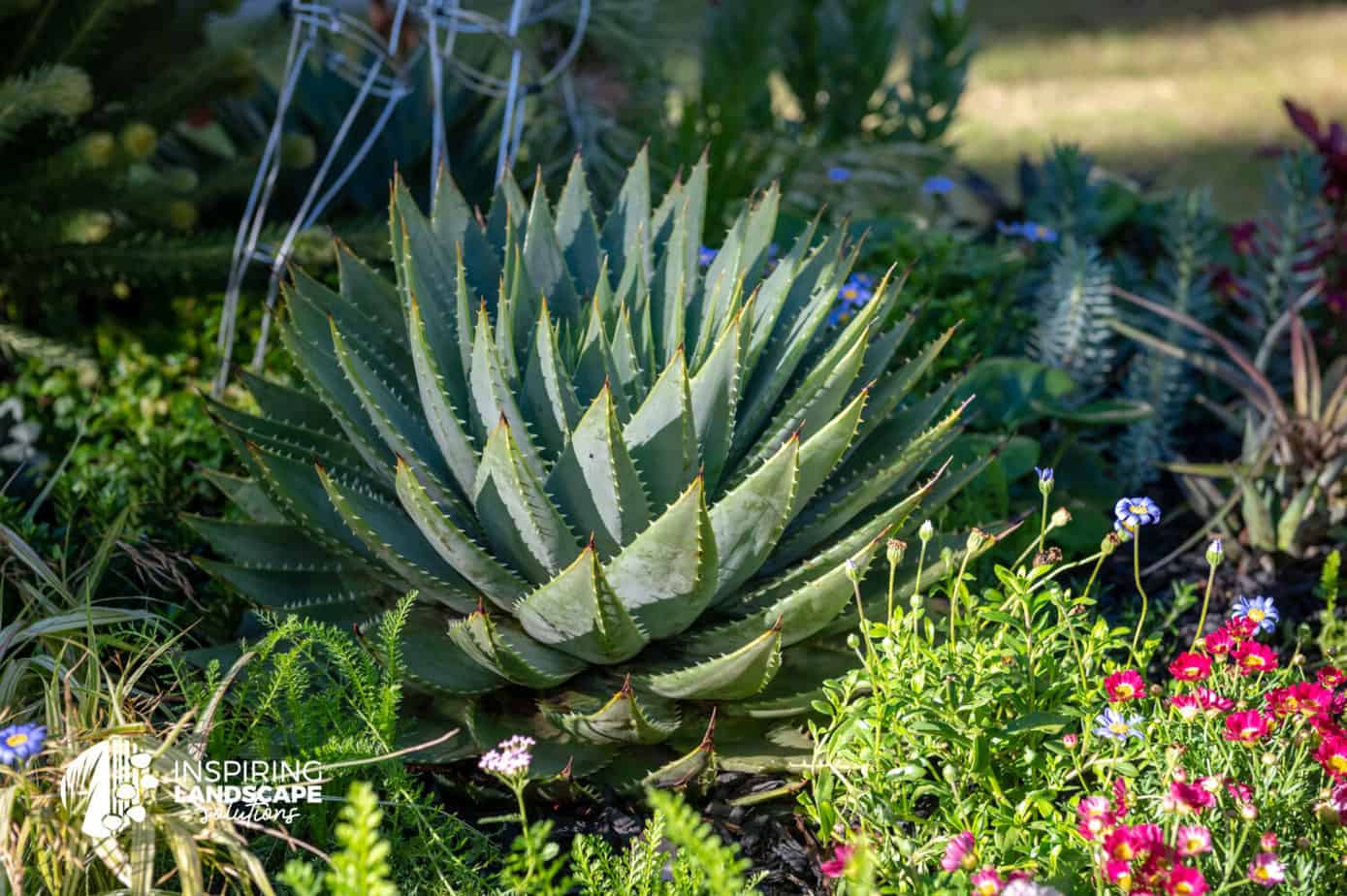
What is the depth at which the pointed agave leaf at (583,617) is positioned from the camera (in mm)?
1771

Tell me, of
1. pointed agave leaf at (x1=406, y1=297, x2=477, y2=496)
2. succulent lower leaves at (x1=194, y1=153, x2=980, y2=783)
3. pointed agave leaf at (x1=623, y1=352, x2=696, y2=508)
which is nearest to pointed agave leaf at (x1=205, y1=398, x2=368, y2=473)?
succulent lower leaves at (x1=194, y1=153, x2=980, y2=783)

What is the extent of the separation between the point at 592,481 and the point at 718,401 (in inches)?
9.5

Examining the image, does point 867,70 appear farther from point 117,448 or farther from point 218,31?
point 218,31

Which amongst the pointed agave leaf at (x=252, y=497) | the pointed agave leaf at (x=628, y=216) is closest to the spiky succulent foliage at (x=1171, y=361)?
the pointed agave leaf at (x=628, y=216)

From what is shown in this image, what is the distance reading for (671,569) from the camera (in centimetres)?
183

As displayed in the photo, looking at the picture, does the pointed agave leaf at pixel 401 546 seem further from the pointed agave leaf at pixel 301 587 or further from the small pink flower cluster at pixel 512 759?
the small pink flower cluster at pixel 512 759

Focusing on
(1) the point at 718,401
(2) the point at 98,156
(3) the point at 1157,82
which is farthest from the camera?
(3) the point at 1157,82

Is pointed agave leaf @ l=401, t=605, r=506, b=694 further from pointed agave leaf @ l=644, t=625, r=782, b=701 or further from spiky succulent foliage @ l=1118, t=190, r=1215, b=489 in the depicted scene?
spiky succulent foliage @ l=1118, t=190, r=1215, b=489

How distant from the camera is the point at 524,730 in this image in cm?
201

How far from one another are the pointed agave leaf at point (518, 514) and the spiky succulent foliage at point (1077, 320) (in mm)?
1863

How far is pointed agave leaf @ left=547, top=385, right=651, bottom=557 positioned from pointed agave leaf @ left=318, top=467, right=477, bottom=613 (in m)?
0.24

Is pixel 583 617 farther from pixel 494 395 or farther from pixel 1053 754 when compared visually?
pixel 1053 754

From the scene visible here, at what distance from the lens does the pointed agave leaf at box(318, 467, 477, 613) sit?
195 centimetres

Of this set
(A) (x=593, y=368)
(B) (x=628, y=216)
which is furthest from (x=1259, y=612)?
(B) (x=628, y=216)
